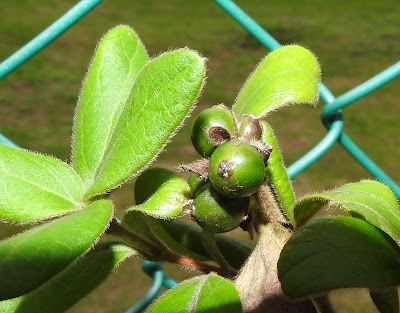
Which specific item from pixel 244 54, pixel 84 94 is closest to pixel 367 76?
pixel 244 54

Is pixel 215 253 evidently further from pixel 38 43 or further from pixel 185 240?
pixel 38 43

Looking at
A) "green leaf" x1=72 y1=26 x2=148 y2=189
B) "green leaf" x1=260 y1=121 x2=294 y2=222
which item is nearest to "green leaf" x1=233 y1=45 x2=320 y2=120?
"green leaf" x1=260 y1=121 x2=294 y2=222

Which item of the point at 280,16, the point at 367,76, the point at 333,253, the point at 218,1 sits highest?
the point at 280,16

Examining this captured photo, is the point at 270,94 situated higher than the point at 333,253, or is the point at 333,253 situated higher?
the point at 270,94

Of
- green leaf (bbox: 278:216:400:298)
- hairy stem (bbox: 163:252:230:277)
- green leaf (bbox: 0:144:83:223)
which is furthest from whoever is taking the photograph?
hairy stem (bbox: 163:252:230:277)

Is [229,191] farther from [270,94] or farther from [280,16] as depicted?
[280,16]

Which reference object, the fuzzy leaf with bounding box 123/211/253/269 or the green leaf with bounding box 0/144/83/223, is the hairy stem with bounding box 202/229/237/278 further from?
the green leaf with bounding box 0/144/83/223
